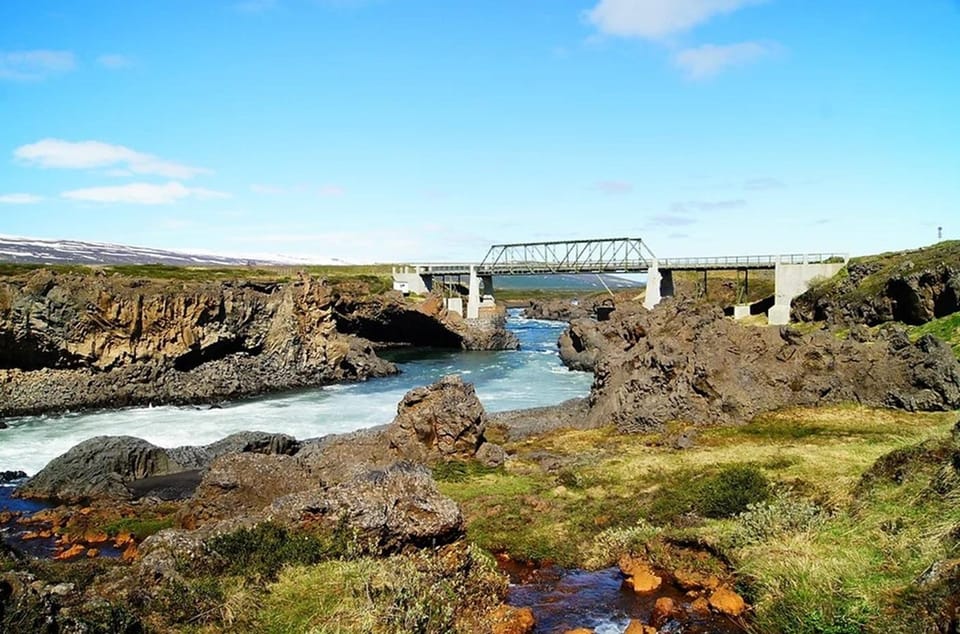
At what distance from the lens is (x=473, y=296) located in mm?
106000

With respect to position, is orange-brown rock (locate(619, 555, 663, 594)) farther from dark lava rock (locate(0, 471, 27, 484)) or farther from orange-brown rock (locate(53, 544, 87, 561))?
dark lava rock (locate(0, 471, 27, 484))

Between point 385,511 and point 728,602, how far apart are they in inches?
265

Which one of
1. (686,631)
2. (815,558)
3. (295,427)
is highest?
(815,558)

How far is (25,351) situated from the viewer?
164 feet

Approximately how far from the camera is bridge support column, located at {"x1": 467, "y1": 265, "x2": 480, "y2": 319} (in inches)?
4070

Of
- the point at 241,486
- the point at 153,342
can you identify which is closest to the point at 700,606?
the point at 241,486

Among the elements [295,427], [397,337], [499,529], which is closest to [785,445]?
[499,529]

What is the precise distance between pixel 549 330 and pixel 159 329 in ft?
251

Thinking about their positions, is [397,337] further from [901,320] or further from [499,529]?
[499,529]

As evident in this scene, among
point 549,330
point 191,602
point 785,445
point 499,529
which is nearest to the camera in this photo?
point 191,602

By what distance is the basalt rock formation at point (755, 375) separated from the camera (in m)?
32.0

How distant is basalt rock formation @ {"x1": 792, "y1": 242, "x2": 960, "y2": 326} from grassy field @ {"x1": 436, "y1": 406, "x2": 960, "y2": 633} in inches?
907

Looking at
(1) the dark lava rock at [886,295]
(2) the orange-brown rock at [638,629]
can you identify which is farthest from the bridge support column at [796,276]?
(2) the orange-brown rock at [638,629]

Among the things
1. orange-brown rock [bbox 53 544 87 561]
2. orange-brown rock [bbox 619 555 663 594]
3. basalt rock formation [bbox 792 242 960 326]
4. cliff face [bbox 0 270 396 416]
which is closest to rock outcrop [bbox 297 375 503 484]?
orange-brown rock [bbox 53 544 87 561]
